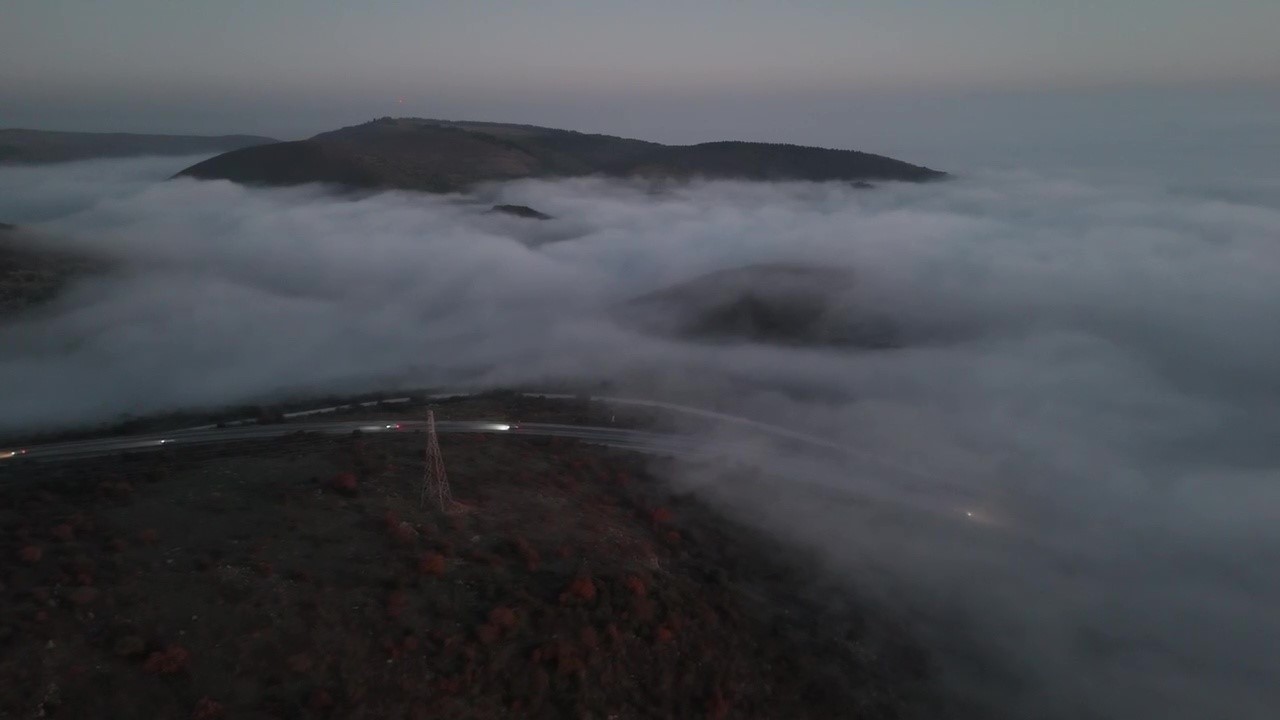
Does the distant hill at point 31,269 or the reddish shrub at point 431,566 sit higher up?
the distant hill at point 31,269

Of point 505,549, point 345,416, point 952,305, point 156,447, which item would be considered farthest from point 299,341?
point 952,305

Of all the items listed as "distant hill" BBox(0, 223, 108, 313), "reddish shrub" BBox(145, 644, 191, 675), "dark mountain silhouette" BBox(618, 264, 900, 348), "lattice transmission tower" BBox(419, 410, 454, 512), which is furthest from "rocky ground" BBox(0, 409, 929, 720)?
"dark mountain silhouette" BBox(618, 264, 900, 348)

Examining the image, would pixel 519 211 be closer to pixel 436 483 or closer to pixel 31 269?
pixel 31 269

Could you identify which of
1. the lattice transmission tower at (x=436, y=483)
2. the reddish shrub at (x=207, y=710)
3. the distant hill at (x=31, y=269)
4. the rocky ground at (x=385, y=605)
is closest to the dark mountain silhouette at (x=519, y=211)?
the distant hill at (x=31, y=269)

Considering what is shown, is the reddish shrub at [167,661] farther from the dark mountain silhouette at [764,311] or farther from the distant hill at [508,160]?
the distant hill at [508,160]

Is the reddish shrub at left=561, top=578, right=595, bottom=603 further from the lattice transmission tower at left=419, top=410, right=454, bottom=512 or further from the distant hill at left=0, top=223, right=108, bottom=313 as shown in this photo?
the distant hill at left=0, top=223, right=108, bottom=313

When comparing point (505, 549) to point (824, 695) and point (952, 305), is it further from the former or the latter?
point (952, 305)
